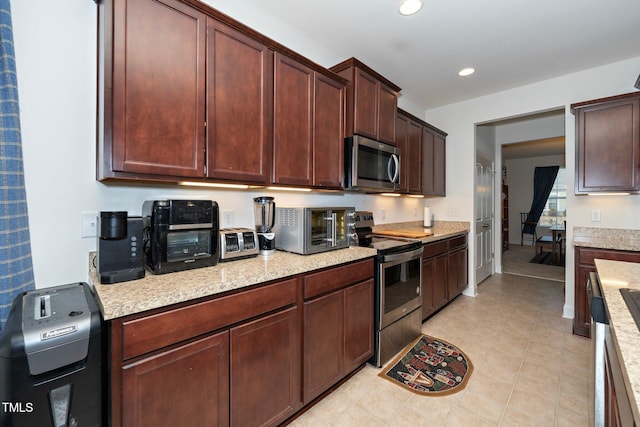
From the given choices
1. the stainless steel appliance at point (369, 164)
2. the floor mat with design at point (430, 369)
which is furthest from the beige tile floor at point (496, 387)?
the stainless steel appliance at point (369, 164)

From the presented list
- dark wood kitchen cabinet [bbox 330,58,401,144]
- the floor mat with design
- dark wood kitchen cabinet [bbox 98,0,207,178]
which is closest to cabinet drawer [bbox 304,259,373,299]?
the floor mat with design

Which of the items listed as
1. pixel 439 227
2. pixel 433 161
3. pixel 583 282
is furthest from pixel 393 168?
pixel 583 282

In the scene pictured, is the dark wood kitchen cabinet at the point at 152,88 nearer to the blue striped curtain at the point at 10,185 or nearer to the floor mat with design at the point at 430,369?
the blue striped curtain at the point at 10,185

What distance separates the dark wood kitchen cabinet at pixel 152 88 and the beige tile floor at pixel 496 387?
1684 mm

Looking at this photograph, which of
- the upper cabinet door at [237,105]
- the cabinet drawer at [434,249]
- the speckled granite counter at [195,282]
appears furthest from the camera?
the cabinet drawer at [434,249]

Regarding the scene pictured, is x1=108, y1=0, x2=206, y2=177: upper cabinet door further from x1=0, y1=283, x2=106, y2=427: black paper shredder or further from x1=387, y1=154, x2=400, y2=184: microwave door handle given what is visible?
x1=387, y1=154, x2=400, y2=184: microwave door handle

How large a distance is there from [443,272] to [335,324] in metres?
1.95

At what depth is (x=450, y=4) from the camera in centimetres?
206

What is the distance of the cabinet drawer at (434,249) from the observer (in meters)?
2.90

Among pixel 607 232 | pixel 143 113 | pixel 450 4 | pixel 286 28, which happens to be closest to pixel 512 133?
pixel 607 232

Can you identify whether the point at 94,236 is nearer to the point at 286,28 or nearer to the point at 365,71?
the point at 286,28

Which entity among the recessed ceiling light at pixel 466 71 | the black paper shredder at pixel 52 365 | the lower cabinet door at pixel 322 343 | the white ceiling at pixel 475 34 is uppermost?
the recessed ceiling light at pixel 466 71

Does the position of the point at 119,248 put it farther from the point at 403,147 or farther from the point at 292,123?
the point at 403,147

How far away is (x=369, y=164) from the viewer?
2.47 m
